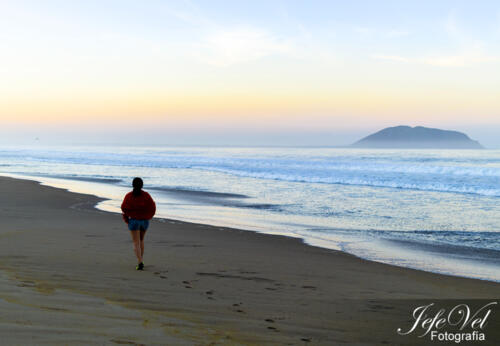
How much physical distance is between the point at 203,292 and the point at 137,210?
2095mm

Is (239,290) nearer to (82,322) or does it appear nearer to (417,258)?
(82,322)

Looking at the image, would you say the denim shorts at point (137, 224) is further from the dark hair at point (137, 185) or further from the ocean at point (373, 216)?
the ocean at point (373, 216)

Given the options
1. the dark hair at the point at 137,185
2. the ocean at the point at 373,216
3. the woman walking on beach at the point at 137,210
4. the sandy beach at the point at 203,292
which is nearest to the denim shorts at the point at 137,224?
the woman walking on beach at the point at 137,210

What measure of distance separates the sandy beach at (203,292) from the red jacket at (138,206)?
33.1 inches

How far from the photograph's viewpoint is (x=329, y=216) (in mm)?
16031

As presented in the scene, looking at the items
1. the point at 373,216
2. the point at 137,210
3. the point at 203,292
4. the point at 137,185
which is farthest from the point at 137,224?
the point at 373,216

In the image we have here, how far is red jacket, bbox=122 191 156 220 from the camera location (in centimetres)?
772

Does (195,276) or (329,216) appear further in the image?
(329,216)

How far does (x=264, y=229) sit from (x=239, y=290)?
6830 millimetres

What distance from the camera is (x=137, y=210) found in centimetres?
777

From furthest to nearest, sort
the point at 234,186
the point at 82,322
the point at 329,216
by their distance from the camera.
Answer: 1. the point at 234,186
2. the point at 329,216
3. the point at 82,322

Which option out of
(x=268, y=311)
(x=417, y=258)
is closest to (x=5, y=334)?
(x=268, y=311)

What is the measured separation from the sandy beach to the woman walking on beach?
0.39 m

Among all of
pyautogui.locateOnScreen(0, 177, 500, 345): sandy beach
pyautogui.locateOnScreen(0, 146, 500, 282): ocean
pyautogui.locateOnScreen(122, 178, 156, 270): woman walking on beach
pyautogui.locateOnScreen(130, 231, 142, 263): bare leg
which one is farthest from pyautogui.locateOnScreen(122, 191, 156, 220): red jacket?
pyautogui.locateOnScreen(0, 146, 500, 282): ocean
